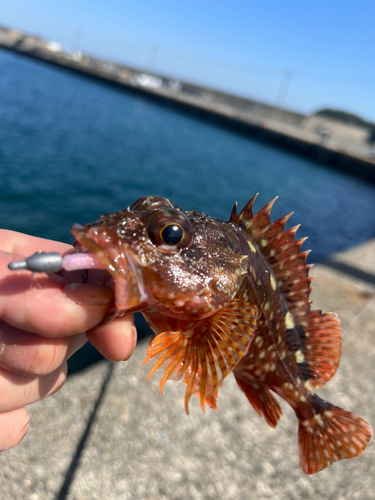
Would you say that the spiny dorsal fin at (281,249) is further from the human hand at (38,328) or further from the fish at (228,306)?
the human hand at (38,328)

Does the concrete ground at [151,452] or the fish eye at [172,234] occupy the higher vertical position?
the fish eye at [172,234]

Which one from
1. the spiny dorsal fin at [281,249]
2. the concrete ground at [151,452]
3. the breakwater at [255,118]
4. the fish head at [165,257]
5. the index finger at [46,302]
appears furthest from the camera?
the breakwater at [255,118]

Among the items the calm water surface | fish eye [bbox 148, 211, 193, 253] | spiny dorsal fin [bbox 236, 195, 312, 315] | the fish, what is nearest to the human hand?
the fish

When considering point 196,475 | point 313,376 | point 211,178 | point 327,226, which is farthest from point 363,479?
point 211,178

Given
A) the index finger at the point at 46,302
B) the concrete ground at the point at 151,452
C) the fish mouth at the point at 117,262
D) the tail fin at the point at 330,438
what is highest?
the fish mouth at the point at 117,262

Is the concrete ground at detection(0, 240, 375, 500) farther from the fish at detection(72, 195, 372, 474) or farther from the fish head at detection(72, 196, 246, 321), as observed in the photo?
the fish head at detection(72, 196, 246, 321)

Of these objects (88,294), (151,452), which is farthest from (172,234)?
(151,452)

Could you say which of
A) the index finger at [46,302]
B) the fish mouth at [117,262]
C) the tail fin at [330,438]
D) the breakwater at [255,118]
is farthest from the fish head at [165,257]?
the breakwater at [255,118]
